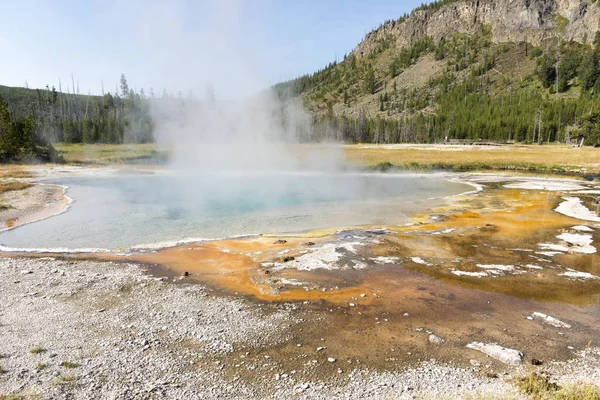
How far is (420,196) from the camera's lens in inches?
862

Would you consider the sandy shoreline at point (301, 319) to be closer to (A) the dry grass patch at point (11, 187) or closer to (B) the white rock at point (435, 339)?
(B) the white rock at point (435, 339)

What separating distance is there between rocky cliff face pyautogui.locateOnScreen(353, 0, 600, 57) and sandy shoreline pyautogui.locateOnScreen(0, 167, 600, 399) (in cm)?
17223

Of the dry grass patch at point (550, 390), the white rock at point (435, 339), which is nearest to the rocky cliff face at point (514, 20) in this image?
the white rock at point (435, 339)

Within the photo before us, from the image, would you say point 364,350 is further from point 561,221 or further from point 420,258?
point 561,221

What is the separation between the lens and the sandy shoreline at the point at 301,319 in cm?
477

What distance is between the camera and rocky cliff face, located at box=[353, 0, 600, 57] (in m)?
144

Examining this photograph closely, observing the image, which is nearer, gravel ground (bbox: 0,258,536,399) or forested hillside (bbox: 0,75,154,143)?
gravel ground (bbox: 0,258,536,399)

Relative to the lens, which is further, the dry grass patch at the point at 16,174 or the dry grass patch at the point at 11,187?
the dry grass patch at the point at 16,174

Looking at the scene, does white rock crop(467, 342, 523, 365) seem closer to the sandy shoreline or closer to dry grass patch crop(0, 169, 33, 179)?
the sandy shoreline

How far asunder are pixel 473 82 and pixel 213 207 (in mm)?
131923

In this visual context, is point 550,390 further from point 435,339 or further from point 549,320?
point 549,320

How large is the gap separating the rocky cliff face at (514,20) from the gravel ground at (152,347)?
17668cm

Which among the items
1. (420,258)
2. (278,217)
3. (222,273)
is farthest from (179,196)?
(420,258)

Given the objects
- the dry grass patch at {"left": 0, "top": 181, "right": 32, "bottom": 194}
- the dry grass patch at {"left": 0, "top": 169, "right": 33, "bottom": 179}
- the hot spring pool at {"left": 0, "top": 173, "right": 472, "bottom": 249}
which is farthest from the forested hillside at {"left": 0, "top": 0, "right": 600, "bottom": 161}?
the dry grass patch at {"left": 0, "top": 181, "right": 32, "bottom": 194}
